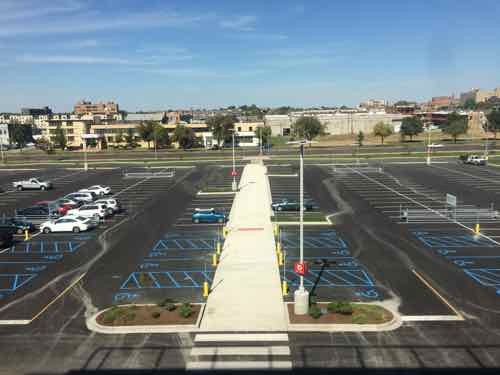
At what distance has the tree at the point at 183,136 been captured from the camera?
360 ft

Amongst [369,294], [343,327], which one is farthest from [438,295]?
[343,327]

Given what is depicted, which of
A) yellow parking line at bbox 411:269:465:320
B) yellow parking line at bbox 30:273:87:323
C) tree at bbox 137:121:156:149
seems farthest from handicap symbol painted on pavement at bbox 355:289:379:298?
tree at bbox 137:121:156:149

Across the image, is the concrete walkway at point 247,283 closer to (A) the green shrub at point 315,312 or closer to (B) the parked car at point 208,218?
(B) the parked car at point 208,218

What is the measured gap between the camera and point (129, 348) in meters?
15.7

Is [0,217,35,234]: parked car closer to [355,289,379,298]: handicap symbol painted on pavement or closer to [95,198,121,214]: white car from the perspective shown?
[95,198,121,214]: white car

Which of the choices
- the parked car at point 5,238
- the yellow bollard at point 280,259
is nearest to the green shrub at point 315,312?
the yellow bollard at point 280,259

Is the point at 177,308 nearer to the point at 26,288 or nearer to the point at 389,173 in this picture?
the point at 26,288

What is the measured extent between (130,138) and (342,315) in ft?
356

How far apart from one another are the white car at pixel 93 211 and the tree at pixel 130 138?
8429 cm

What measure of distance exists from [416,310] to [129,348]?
11.9 m

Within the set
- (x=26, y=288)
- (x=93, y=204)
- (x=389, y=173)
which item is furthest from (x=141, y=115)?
(x=26, y=288)

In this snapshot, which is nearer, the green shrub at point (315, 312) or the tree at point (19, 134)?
the green shrub at point (315, 312)

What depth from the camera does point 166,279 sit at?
2267cm

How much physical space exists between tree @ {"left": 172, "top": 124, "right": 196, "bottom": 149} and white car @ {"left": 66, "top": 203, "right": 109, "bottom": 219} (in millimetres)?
73861
